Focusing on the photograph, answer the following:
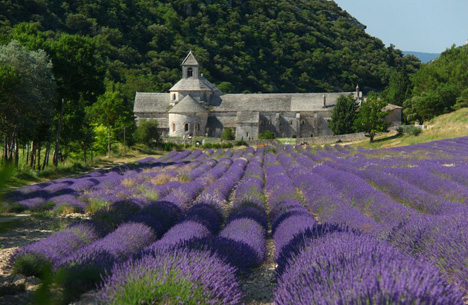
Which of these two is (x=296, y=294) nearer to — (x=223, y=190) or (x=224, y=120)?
(x=223, y=190)

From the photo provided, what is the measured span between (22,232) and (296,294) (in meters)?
7.44

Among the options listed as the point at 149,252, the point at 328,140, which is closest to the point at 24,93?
the point at 149,252

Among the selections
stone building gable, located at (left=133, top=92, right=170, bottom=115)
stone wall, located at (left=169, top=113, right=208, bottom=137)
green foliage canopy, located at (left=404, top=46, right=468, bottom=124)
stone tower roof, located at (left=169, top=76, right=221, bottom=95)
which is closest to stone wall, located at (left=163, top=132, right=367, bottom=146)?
stone wall, located at (left=169, top=113, right=208, bottom=137)

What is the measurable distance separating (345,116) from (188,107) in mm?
20743

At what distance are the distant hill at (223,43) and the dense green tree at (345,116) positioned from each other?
3896 cm

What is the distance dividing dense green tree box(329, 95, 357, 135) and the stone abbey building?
220 inches

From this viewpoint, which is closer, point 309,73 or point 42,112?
point 42,112

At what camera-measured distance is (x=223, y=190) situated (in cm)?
1376

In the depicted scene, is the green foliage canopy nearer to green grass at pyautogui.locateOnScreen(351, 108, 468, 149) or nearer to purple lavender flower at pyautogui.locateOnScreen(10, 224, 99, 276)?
green grass at pyautogui.locateOnScreen(351, 108, 468, 149)

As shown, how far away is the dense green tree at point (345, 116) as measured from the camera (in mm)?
57062

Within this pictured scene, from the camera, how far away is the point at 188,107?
198 ft

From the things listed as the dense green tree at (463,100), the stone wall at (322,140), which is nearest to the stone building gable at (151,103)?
the stone wall at (322,140)

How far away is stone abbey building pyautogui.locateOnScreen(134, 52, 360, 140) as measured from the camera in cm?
6312

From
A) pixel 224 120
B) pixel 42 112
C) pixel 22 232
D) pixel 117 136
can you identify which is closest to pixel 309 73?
pixel 224 120
